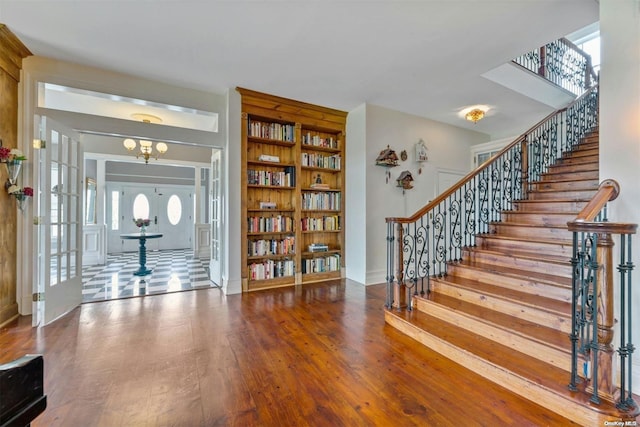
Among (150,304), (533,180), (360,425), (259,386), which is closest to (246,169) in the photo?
(150,304)

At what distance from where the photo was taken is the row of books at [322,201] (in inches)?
175

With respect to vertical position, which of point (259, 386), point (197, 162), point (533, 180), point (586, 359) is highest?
point (197, 162)

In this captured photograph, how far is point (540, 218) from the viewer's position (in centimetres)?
331

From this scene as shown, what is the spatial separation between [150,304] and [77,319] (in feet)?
2.22

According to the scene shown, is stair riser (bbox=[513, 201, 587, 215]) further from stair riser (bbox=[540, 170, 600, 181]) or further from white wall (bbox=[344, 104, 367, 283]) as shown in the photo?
white wall (bbox=[344, 104, 367, 283])

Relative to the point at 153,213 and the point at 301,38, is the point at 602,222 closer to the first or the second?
the point at 301,38

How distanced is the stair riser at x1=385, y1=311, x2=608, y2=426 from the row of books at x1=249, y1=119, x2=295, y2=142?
3219mm

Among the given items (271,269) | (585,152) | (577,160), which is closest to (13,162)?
(271,269)

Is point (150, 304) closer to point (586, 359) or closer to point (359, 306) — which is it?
point (359, 306)

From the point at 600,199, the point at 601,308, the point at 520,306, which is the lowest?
the point at 520,306

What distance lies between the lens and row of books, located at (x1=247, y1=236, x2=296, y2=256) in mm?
4074

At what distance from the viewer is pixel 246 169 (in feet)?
13.0

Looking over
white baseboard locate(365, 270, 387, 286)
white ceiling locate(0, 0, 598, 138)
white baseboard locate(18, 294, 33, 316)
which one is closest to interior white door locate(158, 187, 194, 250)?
white baseboard locate(18, 294, 33, 316)

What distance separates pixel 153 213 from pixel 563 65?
1099cm
